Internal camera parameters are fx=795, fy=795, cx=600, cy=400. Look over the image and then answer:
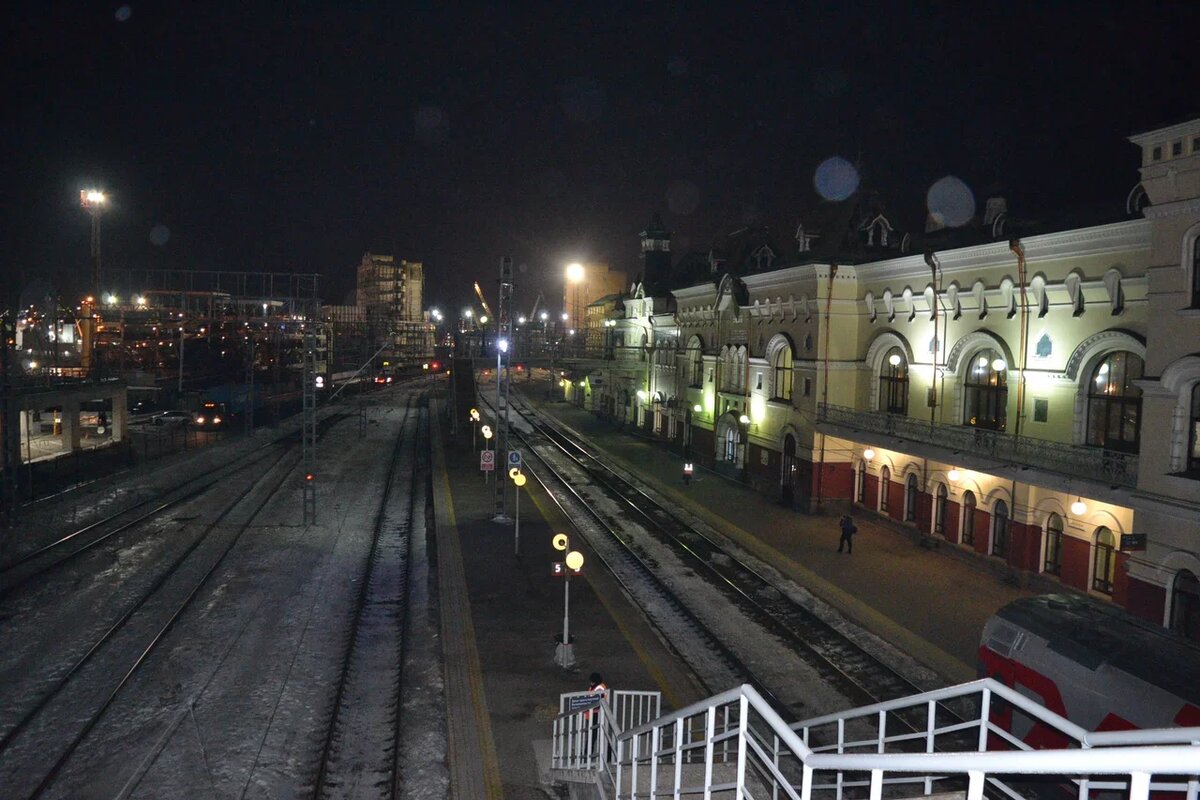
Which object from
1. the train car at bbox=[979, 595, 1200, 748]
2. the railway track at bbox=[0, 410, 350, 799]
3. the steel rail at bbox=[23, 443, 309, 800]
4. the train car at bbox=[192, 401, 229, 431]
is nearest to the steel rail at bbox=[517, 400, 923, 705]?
the train car at bbox=[979, 595, 1200, 748]

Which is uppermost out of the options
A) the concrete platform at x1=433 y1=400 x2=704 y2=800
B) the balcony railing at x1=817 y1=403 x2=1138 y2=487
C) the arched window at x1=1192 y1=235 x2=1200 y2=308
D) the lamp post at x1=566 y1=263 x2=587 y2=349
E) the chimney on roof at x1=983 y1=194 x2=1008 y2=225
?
the lamp post at x1=566 y1=263 x2=587 y2=349

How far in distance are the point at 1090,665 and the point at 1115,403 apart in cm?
1093

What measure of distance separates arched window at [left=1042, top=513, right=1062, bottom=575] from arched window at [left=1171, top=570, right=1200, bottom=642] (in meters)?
4.61

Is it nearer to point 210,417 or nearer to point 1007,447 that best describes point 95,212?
point 210,417

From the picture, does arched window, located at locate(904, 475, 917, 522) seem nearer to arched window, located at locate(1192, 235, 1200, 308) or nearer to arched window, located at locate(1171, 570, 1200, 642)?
arched window, located at locate(1171, 570, 1200, 642)

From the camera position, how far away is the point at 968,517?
23.6 m

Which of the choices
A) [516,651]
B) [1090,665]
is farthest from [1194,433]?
[516,651]

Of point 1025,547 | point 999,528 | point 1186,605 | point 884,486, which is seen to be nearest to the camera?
point 1186,605

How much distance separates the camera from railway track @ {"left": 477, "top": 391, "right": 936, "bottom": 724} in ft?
50.1

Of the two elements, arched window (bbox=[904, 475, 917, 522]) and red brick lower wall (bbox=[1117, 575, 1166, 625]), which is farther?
arched window (bbox=[904, 475, 917, 522])

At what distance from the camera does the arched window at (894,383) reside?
88.4 ft

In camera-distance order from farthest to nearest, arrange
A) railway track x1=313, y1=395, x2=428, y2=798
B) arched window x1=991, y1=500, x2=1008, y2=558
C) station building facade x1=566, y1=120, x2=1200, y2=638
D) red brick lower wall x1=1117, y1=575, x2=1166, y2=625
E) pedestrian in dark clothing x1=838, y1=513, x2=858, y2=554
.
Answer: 1. pedestrian in dark clothing x1=838, y1=513, x2=858, y2=554
2. arched window x1=991, y1=500, x2=1008, y2=558
3. station building facade x1=566, y1=120, x2=1200, y2=638
4. red brick lower wall x1=1117, y1=575, x2=1166, y2=625
5. railway track x1=313, y1=395, x2=428, y2=798

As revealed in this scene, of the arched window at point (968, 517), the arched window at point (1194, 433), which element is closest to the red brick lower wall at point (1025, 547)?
the arched window at point (968, 517)

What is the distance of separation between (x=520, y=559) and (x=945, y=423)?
1352 cm
